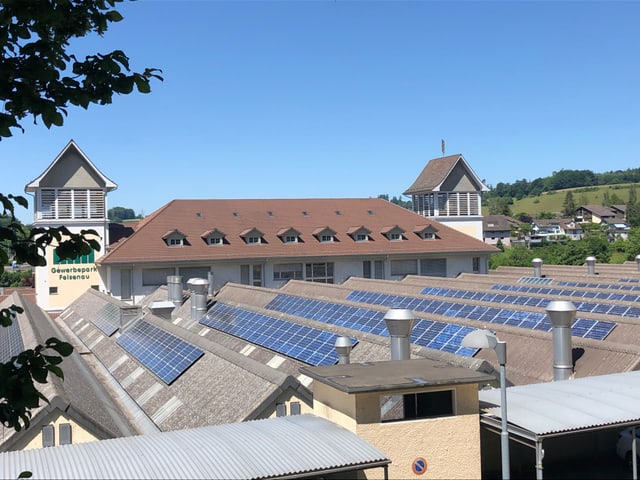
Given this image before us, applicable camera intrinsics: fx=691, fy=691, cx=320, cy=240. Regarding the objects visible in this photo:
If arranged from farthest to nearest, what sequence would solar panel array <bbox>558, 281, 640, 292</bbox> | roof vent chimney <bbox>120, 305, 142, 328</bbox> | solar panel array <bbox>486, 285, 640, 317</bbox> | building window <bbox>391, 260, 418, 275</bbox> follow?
building window <bbox>391, 260, 418, 275</bbox> → solar panel array <bbox>558, 281, 640, 292</bbox> → roof vent chimney <bbox>120, 305, 142, 328</bbox> → solar panel array <bbox>486, 285, 640, 317</bbox>

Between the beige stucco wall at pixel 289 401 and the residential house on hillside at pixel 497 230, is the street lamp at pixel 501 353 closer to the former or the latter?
the beige stucco wall at pixel 289 401

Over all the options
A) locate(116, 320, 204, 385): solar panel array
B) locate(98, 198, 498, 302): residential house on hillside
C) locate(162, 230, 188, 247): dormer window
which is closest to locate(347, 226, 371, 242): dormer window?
locate(98, 198, 498, 302): residential house on hillside

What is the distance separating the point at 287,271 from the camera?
4912 centimetres

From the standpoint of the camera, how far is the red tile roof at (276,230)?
45.7 metres

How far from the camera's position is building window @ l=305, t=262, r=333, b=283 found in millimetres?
49688

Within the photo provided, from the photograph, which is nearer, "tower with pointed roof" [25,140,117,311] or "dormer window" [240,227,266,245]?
"tower with pointed roof" [25,140,117,311]

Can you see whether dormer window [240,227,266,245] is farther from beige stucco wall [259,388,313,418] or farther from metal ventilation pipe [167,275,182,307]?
beige stucco wall [259,388,313,418]

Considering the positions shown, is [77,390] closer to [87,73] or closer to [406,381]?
[406,381]

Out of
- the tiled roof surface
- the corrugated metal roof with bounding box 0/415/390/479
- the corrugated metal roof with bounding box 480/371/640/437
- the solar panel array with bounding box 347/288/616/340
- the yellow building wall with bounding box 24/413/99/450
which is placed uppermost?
the tiled roof surface

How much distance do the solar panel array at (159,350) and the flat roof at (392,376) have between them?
8.40 m

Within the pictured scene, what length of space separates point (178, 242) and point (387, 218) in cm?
1794

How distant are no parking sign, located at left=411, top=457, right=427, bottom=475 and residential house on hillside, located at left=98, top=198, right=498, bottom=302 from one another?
31.1 meters

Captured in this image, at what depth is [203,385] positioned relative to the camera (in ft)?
59.7

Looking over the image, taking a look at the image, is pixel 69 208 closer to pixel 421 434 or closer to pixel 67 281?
pixel 67 281
